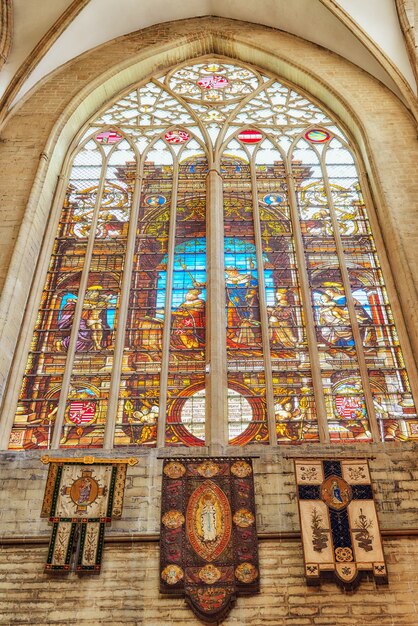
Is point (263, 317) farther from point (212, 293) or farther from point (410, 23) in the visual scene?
point (410, 23)

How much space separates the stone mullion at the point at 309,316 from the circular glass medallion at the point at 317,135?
1041 mm

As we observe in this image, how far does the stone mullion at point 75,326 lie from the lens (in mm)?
8211

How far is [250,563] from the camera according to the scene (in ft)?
22.3

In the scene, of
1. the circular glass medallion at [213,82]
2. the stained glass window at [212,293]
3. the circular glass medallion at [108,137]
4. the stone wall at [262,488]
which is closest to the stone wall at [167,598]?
the stone wall at [262,488]

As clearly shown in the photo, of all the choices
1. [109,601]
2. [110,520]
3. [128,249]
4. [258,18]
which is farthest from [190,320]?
[258,18]

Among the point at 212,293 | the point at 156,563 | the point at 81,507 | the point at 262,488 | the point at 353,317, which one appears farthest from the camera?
the point at 212,293

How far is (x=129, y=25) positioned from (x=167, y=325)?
6843 mm

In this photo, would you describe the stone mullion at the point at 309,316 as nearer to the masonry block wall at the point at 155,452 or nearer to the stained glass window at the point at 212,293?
the stained glass window at the point at 212,293

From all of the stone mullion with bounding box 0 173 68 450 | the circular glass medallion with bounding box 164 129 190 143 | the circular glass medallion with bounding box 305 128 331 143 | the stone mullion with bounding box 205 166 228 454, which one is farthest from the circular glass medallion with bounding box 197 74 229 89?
the stone mullion with bounding box 0 173 68 450

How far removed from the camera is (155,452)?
770cm

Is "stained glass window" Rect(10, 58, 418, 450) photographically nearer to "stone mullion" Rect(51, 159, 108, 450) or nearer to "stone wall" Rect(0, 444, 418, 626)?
"stone mullion" Rect(51, 159, 108, 450)

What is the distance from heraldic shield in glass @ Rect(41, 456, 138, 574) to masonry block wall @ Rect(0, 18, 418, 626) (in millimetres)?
117

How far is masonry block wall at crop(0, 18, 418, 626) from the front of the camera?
658 centimetres

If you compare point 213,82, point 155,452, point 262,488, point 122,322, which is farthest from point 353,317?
point 213,82
